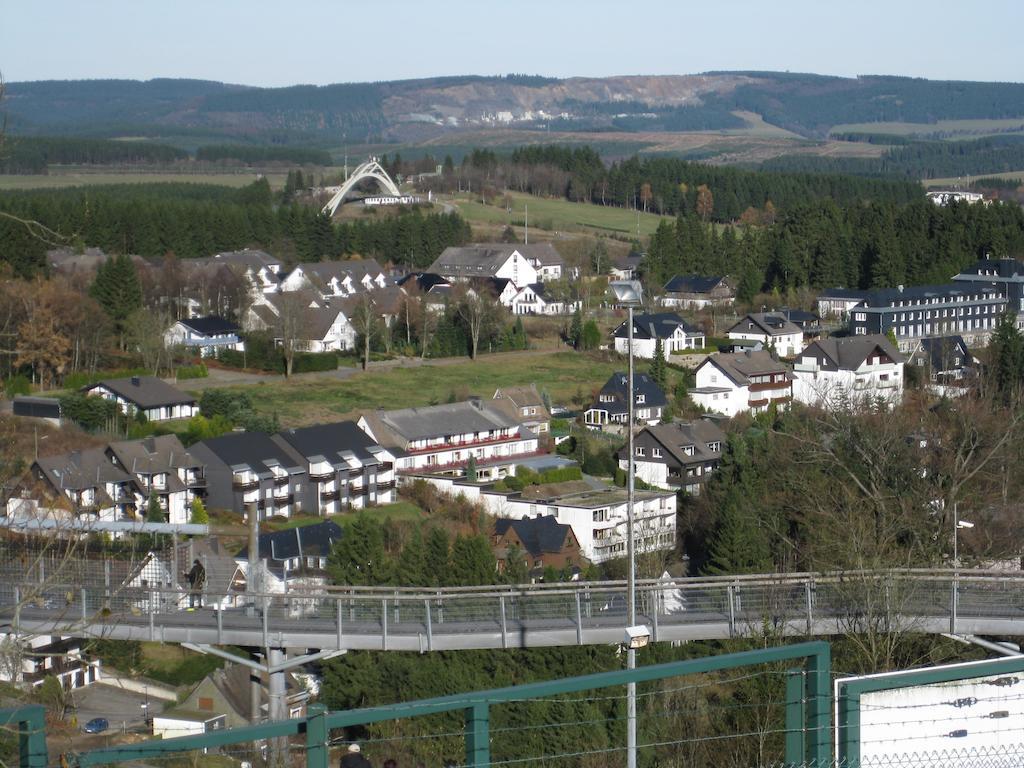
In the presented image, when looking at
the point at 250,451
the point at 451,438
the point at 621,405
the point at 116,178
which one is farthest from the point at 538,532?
the point at 116,178

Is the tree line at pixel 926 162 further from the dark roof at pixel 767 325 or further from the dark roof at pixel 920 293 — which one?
the dark roof at pixel 767 325

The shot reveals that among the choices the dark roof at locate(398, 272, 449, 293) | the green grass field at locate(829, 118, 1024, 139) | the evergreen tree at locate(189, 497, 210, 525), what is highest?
the green grass field at locate(829, 118, 1024, 139)

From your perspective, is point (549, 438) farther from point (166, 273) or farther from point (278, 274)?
Answer: point (278, 274)

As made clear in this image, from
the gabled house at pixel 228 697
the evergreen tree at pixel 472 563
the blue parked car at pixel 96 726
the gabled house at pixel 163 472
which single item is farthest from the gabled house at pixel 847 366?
the blue parked car at pixel 96 726

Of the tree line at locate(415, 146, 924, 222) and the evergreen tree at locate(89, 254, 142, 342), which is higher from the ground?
the tree line at locate(415, 146, 924, 222)

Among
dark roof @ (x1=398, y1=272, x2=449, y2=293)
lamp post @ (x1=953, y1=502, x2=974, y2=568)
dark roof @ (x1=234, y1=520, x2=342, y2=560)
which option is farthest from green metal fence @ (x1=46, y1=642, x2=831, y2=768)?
dark roof @ (x1=398, y1=272, x2=449, y2=293)

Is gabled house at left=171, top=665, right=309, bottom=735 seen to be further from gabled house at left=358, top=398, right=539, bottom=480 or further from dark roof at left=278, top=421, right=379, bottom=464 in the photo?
gabled house at left=358, top=398, right=539, bottom=480
